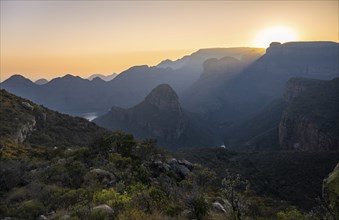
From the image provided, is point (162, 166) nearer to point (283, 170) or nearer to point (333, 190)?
point (333, 190)

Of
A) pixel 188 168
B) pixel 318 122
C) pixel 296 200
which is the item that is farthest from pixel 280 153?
pixel 188 168

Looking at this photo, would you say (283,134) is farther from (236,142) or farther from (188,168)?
(188,168)

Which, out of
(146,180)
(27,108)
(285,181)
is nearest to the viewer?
(146,180)

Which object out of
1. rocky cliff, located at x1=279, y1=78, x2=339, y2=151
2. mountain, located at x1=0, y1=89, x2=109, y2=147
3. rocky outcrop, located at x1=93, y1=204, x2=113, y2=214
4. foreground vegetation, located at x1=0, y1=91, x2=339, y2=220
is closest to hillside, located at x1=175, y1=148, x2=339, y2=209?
mountain, located at x1=0, y1=89, x2=109, y2=147

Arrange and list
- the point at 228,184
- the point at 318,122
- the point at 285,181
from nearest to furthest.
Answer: the point at 228,184 < the point at 285,181 < the point at 318,122

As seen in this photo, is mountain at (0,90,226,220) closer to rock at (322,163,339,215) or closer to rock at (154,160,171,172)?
rock at (154,160,171,172)

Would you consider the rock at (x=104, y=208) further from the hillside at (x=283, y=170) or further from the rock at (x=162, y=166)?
the hillside at (x=283, y=170)

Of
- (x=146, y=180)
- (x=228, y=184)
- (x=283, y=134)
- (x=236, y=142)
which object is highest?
(x=228, y=184)
